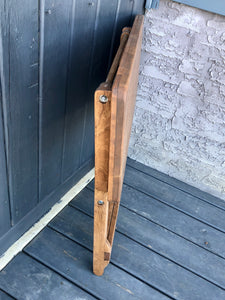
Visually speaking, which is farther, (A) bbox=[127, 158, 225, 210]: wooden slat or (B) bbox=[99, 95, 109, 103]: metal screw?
(A) bbox=[127, 158, 225, 210]: wooden slat

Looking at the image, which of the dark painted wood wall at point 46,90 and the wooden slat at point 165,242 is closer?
the dark painted wood wall at point 46,90

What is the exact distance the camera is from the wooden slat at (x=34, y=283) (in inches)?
52.5

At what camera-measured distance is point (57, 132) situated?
4.84ft

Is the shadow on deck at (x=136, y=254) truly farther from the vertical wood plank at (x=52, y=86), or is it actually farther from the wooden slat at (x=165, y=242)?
the vertical wood plank at (x=52, y=86)

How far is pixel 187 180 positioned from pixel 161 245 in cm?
63

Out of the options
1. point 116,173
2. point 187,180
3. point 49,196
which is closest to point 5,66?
point 116,173

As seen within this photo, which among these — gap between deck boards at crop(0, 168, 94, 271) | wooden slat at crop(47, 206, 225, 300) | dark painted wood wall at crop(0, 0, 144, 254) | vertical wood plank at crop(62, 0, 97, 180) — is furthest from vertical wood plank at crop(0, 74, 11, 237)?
vertical wood plank at crop(62, 0, 97, 180)

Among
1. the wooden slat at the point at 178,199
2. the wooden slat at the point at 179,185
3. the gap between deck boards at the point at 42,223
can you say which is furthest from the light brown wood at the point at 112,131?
the wooden slat at the point at 179,185

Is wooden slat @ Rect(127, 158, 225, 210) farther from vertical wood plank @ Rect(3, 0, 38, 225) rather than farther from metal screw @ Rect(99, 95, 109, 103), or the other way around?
metal screw @ Rect(99, 95, 109, 103)

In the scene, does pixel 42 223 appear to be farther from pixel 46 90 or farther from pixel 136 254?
pixel 46 90

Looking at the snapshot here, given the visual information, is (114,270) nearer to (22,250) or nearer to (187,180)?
(22,250)

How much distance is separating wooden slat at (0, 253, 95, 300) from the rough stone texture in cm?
109

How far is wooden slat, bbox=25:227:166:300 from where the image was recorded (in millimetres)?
1405

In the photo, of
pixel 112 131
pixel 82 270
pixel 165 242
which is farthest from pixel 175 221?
pixel 112 131
